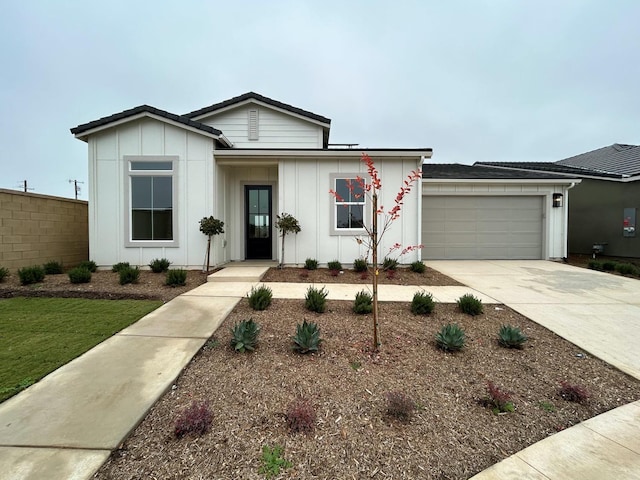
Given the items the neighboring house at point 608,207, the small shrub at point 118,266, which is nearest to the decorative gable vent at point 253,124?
the small shrub at point 118,266

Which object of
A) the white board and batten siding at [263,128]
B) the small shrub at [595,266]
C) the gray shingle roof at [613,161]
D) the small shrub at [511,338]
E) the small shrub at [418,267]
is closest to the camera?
the small shrub at [511,338]

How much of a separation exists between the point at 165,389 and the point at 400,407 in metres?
2.02

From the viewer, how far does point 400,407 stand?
2188 millimetres

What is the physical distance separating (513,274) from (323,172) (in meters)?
5.96

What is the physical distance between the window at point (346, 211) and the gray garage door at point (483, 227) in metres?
3.36

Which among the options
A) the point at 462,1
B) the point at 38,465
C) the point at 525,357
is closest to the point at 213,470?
the point at 38,465

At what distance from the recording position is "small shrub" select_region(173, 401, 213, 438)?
1.96 m

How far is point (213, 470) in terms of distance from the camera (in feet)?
5.58

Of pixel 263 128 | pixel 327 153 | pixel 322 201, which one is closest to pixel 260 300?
pixel 322 201

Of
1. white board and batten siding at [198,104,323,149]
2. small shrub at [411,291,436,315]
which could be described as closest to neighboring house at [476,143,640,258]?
small shrub at [411,291,436,315]

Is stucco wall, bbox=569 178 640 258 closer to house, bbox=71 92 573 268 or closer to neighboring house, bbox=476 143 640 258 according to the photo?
neighboring house, bbox=476 143 640 258

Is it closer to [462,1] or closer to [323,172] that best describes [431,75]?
[462,1]

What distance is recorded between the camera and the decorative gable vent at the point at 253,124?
1002 cm

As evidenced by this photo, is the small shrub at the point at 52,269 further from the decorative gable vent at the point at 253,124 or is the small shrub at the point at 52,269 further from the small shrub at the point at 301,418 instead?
the small shrub at the point at 301,418
